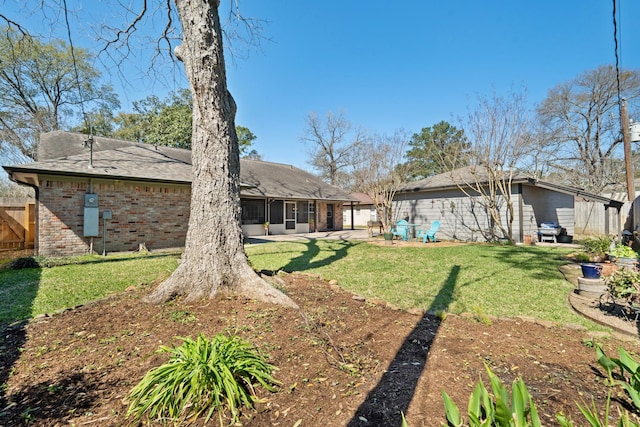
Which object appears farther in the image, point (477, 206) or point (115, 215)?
point (477, 206)

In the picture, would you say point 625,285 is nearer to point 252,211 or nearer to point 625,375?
point 625,375

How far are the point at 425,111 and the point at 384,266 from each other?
11931mm

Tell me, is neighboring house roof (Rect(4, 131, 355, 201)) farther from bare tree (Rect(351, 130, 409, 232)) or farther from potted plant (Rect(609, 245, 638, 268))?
potted plant (Rect(609, 245, 638, 268))

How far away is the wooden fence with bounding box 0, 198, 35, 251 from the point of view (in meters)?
10.5

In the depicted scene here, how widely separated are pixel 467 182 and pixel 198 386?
44.8 ft

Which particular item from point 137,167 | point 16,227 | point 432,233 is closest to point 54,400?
point 137,167

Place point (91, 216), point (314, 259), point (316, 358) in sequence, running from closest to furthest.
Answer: point (316, 358) < point (314, 259) < point (91, 216)

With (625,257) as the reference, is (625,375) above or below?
below

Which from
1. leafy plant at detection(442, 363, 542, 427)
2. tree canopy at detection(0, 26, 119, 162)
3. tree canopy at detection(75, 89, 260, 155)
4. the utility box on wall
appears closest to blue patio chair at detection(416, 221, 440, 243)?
leafy plant at detection(442, 363, 542, 427)

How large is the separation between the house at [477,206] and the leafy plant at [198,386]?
1257cm

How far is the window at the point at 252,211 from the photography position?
15.9 metres

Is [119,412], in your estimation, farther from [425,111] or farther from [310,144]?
[310,144]

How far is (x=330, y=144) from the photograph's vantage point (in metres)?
32.4

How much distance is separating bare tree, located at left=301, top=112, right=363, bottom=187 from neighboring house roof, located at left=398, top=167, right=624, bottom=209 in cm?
1569
